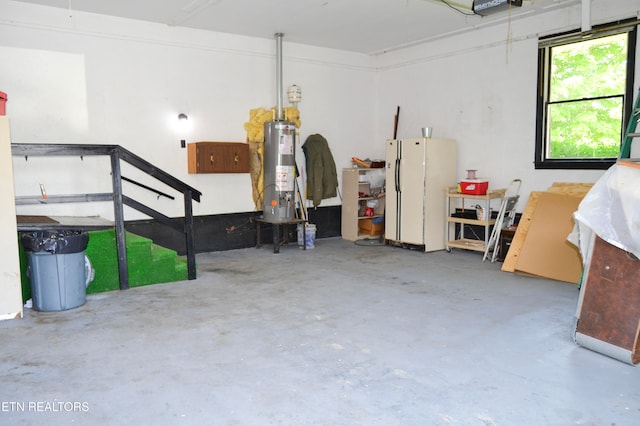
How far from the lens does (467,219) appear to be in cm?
651

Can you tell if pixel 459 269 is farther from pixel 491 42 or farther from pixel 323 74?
pixel 323 74

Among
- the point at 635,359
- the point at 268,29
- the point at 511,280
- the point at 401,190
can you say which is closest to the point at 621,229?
the point at 635,359

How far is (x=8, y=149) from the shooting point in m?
3.89

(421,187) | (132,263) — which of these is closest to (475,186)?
(421,187)

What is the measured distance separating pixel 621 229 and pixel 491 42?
4308 millimetres

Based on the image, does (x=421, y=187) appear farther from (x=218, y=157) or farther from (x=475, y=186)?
(x=218, y=157)

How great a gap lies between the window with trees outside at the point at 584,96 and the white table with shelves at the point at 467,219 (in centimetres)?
75

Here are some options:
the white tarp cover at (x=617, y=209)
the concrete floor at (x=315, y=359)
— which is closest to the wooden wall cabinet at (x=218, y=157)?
the concrete floor at (x=315, y=359)

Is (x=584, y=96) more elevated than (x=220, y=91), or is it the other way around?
(x=220, y=91)

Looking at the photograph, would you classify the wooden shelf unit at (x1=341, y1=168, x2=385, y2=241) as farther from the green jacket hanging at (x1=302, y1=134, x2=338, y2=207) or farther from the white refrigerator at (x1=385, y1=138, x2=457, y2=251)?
the white refrigerator at (x1=385, y1=138, x2=457, y2=251)

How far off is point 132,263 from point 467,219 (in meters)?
4.26

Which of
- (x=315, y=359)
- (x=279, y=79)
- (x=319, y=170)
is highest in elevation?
(x=279, y=79)

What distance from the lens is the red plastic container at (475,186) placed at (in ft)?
20.6

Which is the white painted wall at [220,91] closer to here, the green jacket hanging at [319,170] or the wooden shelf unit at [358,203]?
the green jacket hanging at [319,170]
